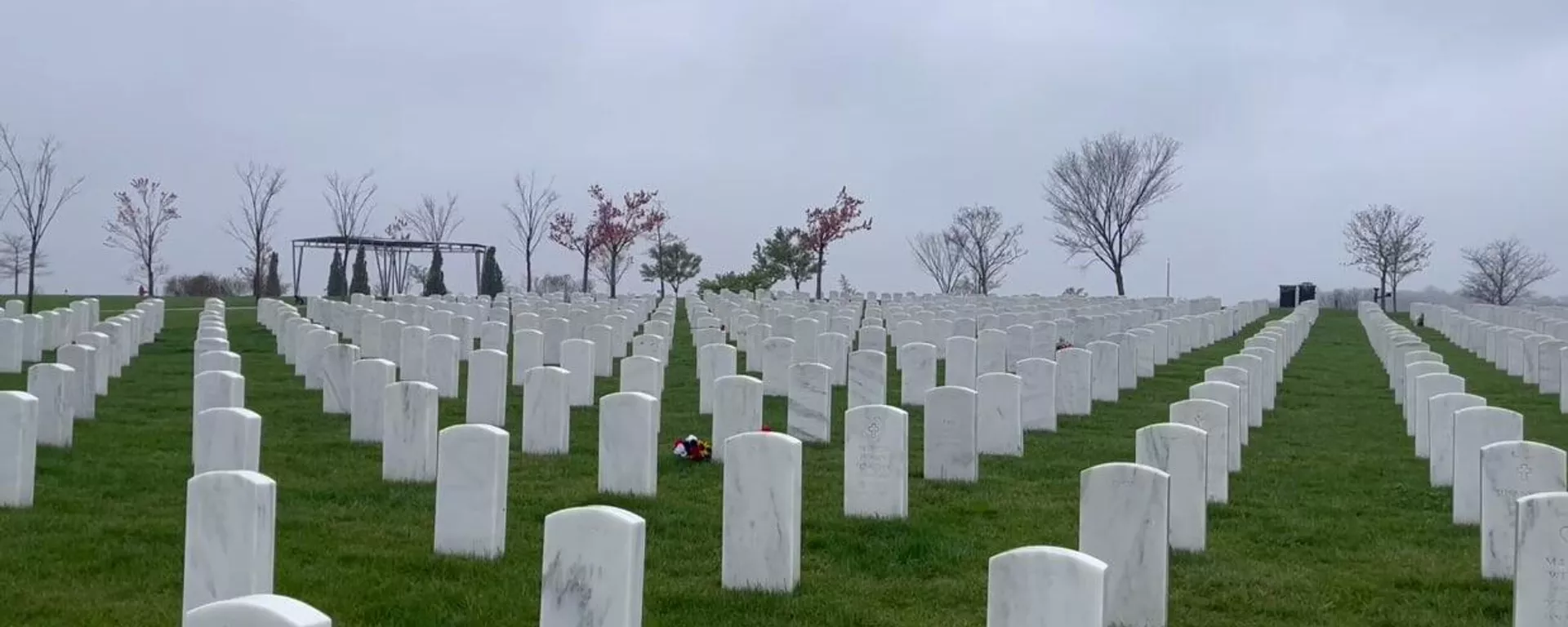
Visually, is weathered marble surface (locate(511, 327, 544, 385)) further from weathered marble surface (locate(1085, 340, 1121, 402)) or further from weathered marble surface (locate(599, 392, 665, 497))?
weathered marble surface (locate(599, 392, 665, 497))

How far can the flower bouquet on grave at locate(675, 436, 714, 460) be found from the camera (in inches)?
435

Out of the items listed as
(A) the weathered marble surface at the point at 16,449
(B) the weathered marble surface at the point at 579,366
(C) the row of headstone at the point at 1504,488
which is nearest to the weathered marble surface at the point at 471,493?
(A) the weathered marble surface at the point at 16,449

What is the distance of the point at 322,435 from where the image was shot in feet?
40.7

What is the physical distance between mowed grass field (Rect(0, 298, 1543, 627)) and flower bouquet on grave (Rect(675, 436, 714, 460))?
0.36ft

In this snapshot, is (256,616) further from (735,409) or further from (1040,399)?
(1040,399)

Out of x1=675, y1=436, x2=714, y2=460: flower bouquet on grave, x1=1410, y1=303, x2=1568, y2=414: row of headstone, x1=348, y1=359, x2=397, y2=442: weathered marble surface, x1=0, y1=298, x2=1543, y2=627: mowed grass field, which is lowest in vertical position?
x1=0, y1=298, x2=1543, y2=627: mowed grass field

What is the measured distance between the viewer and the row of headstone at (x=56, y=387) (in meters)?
8.73

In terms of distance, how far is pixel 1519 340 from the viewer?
20438mm

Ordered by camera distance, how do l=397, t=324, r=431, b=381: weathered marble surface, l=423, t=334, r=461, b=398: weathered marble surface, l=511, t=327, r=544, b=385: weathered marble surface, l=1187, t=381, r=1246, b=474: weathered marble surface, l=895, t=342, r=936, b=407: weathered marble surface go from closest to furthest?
l=1187, t=381, r=1246, b=474: weathered marble surface
l=895, t=342, r=936, b=407: weathered marble surface
l=423, t=334, r=461, b=398: weathered marble surface
l=397, t=324, r=431, b=381: weathered marble surface
l=511, t=327, r=544, b=385: weathered marble surface

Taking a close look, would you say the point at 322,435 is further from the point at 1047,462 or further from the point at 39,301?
the point at 39,301

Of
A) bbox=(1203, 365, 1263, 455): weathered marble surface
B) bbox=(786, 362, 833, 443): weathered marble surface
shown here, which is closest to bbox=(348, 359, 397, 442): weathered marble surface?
bbox=(786, 362, 833, 443): weathered marble surface

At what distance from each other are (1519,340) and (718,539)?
16.7 meters

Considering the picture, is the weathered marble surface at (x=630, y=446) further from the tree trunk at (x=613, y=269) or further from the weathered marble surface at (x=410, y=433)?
the tree trunk at (x=613, y=269)

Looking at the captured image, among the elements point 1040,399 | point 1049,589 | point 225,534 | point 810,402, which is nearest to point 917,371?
point 1040,399
